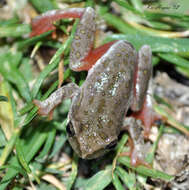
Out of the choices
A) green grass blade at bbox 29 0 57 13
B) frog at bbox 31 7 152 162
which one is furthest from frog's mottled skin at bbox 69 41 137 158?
green grass blade at bbox 29 0 57 13

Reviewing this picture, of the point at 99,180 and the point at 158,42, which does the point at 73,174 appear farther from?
the point at 158,42

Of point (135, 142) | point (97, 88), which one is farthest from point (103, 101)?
point (135, 142)

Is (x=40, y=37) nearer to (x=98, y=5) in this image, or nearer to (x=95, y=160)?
(x=98, y=5)

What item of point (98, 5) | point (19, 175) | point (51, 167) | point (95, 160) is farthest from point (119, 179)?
point (98, 5)

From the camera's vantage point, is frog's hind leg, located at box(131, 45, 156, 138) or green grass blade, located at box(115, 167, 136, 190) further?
frog's hind leg, located at box(131, 45, 156, 138)

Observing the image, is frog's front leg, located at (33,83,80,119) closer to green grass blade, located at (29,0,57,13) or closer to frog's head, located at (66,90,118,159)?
frog's head, located at (66,90,118,159)
